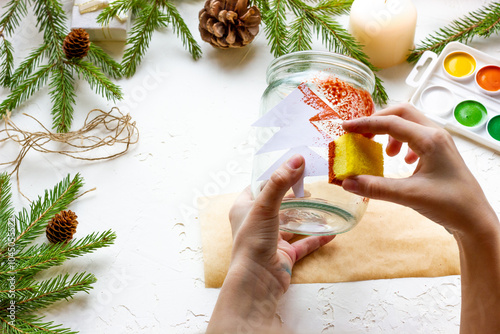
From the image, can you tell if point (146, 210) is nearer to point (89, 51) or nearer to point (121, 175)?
point (121, 175)

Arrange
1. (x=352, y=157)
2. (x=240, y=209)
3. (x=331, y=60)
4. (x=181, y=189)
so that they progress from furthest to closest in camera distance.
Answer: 1. (x=181, y=189)
2. (x=240, y=209)
3. (x=331, y=60)
4. (x=352, y=157)

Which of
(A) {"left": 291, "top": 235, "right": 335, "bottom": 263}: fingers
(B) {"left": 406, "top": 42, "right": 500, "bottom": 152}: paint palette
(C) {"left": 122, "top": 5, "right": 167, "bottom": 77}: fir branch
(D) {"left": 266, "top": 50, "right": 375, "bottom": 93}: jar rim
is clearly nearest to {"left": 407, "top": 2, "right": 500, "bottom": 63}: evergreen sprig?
(B) {"left": 406, "top": 42, "right": 500, "bottom": 152}: paint palette

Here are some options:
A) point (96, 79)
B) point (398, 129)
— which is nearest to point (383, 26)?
point (398, 129)

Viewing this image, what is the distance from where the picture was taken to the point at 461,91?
1.07 metres

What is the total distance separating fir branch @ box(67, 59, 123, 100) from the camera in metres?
A: 1.05

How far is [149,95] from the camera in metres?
1.11

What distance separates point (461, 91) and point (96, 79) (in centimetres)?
81

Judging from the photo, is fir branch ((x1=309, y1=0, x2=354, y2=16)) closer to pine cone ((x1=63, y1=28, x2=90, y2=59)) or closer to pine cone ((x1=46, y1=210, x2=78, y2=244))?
pine cone ((x1=63, y1=28, x2=90, y2=59))

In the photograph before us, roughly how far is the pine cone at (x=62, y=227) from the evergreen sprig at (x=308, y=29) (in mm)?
561

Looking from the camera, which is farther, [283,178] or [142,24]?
[142,24]

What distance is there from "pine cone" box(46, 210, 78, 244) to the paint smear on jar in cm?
87

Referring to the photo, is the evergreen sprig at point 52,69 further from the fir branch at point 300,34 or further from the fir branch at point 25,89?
the fir branch at point 300,34

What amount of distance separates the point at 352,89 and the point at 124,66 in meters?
0.58

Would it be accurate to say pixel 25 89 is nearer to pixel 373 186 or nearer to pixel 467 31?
pixel 373 186
